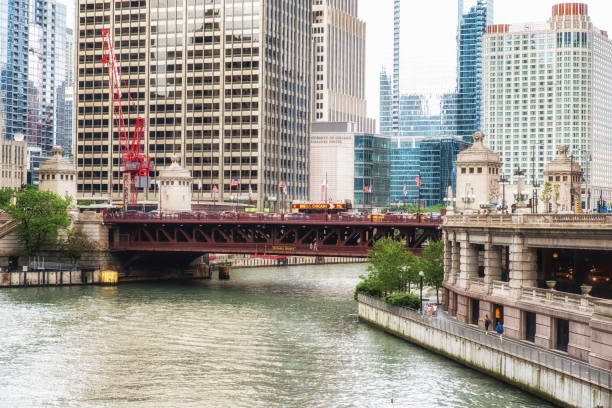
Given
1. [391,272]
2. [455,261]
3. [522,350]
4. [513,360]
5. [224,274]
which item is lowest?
[224,274]

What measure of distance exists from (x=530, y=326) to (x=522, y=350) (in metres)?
6.89

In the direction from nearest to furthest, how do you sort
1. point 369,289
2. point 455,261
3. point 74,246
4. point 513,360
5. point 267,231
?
1. point 513,360
2. point 455,261
3. point 369,289
4. point 74,246
5. point 267,231

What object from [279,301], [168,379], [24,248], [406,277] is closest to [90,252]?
[24,248]

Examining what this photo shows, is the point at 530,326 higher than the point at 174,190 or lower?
lower

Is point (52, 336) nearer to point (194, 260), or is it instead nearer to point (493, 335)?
point (493, 335)

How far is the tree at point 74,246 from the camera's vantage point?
5039 inches

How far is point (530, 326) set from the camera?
60.3 meters

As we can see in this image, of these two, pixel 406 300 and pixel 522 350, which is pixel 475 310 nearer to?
pixel 406 300

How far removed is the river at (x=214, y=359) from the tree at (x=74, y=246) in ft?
68.9

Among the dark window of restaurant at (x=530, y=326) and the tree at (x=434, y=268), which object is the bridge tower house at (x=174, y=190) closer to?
the tree at (x=434, y=268)

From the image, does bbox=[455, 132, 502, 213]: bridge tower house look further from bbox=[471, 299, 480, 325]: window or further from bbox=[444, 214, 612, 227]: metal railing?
bbox=[471, 299, 480, 325]: window

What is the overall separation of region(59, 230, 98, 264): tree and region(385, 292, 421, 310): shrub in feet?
204

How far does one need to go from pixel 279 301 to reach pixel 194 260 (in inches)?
1608

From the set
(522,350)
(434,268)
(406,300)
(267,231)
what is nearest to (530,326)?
(522,350)
